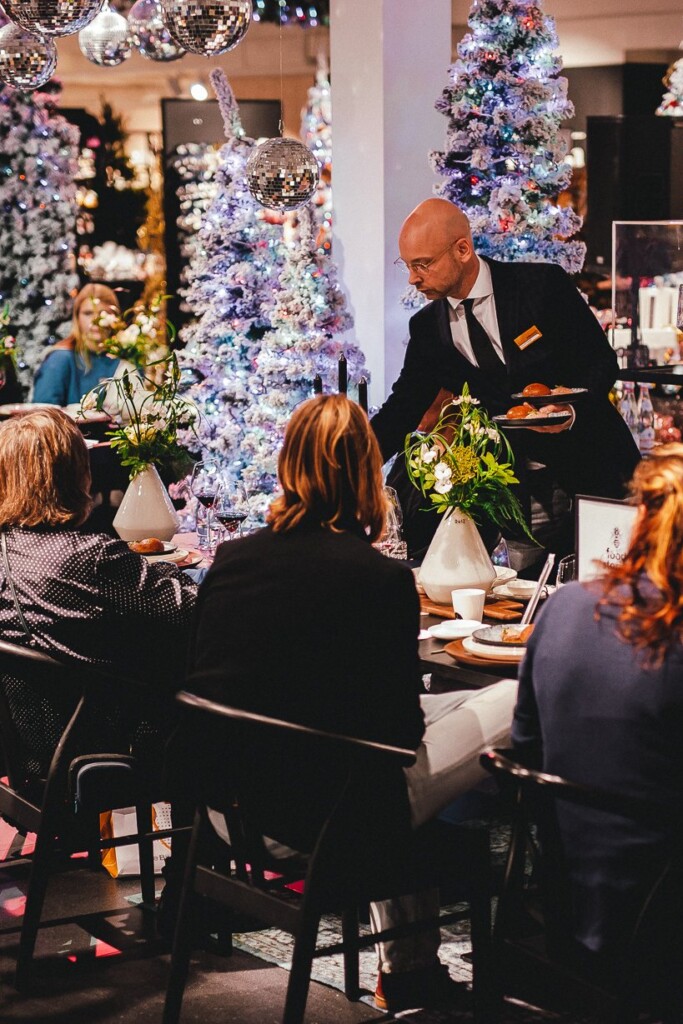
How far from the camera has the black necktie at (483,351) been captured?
4.55m

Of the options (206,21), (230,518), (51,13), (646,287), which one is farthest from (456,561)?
(646,287)

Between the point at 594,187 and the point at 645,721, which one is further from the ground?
the point at 594,187

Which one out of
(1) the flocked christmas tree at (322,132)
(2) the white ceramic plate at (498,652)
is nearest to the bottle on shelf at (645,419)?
(2) the white ceramic plate at (498,652)

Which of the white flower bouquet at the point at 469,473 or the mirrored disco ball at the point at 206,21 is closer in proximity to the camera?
the white flower bouquet at the point at 469,473

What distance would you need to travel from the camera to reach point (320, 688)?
2355 mm

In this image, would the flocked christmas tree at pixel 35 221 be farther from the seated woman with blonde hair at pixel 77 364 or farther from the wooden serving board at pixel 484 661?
the wooden serving board at pixel 484 661

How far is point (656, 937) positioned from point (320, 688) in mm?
694

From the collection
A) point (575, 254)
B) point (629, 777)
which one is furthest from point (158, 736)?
point (575, 254)

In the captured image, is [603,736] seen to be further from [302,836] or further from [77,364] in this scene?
[77,364]

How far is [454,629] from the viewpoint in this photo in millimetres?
3051

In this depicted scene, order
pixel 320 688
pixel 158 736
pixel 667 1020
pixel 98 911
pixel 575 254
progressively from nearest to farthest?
pixel 667 1020
pixel 320 688
pixel 158 736
pixel 98 911
pixel 575 254

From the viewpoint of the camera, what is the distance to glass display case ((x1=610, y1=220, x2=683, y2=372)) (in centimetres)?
635

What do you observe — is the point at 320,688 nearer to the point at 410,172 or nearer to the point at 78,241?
the point at 410,172

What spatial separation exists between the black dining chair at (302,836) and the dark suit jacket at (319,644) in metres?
0.04
